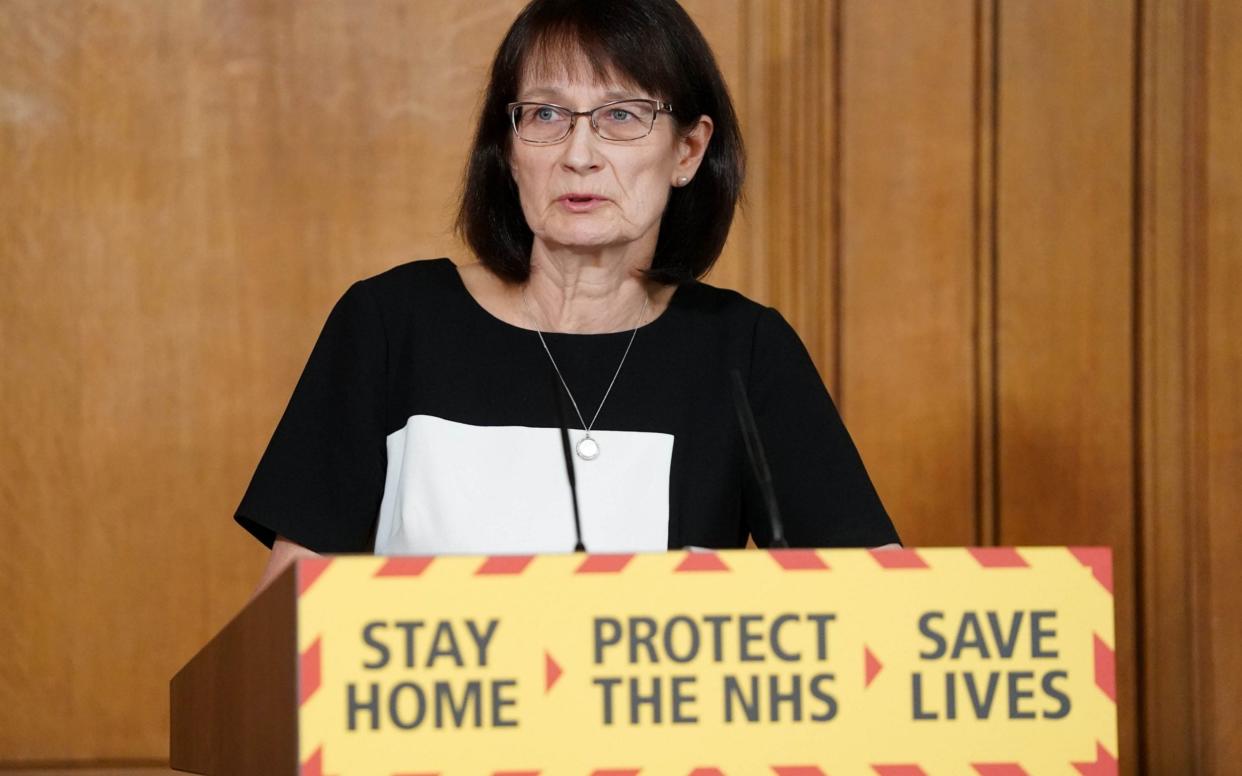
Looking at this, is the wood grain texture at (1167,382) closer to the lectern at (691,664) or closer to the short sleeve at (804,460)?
the short sleeve at (804,460)

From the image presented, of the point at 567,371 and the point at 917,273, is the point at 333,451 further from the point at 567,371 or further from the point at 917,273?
the point at 917,273

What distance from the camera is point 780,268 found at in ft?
9.77

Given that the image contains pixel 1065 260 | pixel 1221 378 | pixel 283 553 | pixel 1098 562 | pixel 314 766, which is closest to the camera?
pixel 314 766

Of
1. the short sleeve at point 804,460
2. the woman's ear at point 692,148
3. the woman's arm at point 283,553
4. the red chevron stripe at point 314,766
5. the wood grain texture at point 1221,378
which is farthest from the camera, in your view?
the wood grain texture at point 1221,378

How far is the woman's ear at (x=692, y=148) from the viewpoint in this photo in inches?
78.7

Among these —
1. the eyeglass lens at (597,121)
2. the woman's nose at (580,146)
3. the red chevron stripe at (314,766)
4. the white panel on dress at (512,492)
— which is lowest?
the red chevron stripe at (314,766)

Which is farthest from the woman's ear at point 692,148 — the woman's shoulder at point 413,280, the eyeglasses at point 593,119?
the woman's shoulder at point 413,280

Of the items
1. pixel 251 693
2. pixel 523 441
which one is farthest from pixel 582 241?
pixel 251 693

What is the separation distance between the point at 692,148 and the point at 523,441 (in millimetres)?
501

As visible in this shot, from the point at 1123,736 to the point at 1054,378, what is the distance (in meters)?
0.68

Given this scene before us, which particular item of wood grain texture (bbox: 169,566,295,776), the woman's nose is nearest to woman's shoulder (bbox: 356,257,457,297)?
the woman's nose

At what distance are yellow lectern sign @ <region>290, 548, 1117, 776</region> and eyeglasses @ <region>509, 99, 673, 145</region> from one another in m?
0.96

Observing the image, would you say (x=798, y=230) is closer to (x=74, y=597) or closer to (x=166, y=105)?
(x=166, y=105)

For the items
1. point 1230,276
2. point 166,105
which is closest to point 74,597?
point 166,105
